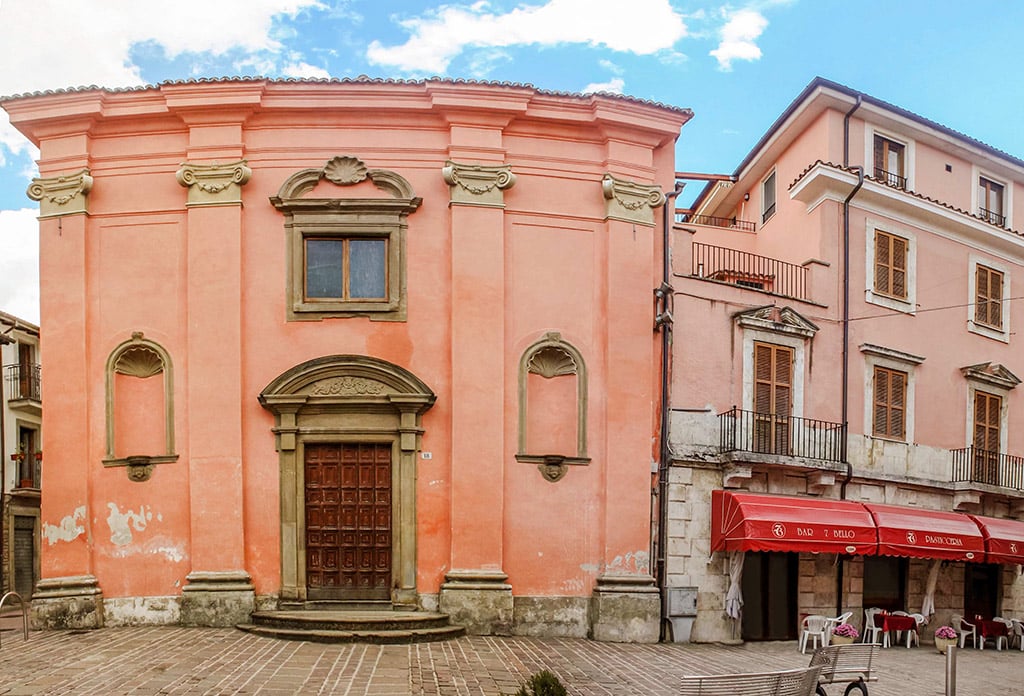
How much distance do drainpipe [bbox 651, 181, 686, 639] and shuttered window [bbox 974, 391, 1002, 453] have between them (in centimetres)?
813

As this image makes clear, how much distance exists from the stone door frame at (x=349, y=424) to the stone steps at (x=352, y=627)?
80 cm

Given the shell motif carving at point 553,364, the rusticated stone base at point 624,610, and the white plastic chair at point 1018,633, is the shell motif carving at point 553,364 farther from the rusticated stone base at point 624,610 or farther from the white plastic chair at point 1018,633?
the white plastic chair at point 1018,633

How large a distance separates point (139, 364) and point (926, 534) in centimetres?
1376

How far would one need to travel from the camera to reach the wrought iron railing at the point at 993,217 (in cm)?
2167

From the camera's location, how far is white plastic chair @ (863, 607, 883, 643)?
1817cm

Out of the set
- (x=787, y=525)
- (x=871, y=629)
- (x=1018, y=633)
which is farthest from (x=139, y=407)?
(x=1018, y=633)

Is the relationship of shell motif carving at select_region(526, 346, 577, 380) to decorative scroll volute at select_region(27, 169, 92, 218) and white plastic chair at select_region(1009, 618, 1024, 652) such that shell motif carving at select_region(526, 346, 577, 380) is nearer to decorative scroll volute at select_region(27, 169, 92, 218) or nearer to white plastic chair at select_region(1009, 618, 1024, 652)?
decorative scroll volute at select_region(27, 169, 92, 218)

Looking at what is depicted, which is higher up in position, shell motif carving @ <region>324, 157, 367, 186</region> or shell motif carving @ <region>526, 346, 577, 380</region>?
shell motif carving @ <region>324, 157, 367, 186</region>

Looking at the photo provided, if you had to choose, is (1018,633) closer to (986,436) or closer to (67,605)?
(986,436)

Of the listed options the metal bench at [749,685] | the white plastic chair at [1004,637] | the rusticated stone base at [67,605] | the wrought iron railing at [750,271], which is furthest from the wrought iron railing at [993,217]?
the rusticated stone base at [67,605]

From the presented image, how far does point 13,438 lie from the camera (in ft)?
88.8

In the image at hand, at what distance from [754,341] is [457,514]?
6323 mm

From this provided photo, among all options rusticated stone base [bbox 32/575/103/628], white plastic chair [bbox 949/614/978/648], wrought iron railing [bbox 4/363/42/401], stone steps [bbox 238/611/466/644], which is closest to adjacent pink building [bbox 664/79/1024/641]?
white plastic chair [bbox 949/614/978/648]

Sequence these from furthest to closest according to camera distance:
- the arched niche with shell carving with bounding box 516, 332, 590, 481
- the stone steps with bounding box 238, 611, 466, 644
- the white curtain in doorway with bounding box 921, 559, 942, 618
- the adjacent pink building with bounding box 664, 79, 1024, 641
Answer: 1. the white curtain in doorway with bounding box 921, 559, 942, 618
2. the adjacent pink building with bounding box 664, 79, 1024, 641
3. the arched niche with shell carving with bounding box 516, 332, 590, 481
4. the stone steps with bounding box 238, 611, 466, 644
